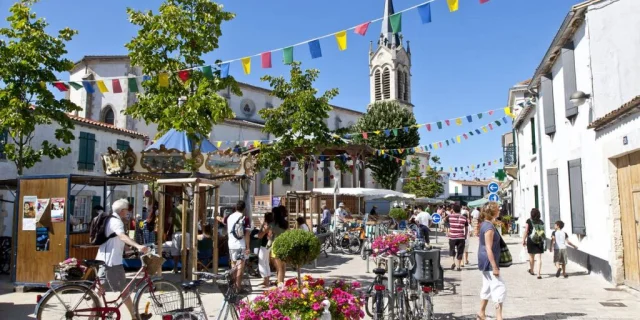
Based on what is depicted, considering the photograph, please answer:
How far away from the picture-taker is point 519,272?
471 inches

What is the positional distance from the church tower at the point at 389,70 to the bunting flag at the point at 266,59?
147ft

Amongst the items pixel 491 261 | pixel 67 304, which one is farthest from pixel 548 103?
pixel 67 304

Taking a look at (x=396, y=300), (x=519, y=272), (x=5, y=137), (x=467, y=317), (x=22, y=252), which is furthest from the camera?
(x=5, y=137)

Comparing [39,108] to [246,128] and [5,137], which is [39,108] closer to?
[5,137]

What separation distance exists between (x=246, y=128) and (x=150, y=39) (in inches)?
1179

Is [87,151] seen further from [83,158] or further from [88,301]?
[88,301]

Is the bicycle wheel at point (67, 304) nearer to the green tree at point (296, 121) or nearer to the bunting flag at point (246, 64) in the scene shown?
the bunting flag at point (246, 64)

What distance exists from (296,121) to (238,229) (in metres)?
9.56

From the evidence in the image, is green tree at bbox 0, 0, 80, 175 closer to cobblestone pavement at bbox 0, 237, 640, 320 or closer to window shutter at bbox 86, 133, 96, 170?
cobblestone pavement at bbox 0, 237, 640, 320

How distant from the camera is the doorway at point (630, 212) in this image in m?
8.61

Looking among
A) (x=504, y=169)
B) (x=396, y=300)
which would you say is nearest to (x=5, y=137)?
(x=396, y=300)

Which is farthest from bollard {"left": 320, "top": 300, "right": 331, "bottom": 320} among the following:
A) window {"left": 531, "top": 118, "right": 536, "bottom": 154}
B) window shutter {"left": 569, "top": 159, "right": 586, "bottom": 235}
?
window {"left": 531, "top": 118, "right": 536, "bottom": 154}

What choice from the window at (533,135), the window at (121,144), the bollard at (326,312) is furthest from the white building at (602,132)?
the window at (121,144)

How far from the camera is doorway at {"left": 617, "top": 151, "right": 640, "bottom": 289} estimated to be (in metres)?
8.61
